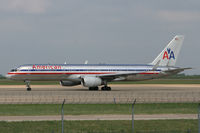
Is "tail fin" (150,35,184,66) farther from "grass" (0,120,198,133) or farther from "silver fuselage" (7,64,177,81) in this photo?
"grass" (0,120,198,133)

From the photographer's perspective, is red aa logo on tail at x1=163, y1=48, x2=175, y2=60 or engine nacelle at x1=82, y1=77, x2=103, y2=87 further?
red aa logo on tail at x1=163, y1=48, x2=175, y2=60

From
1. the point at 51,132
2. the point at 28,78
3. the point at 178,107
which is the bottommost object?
the point at 51,132

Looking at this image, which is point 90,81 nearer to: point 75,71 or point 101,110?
point 75,71

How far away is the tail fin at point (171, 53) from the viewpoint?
62.5 metres

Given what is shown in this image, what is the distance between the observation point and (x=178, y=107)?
31.0 metres

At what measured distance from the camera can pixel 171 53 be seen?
62.9 metres

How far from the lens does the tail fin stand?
62.5m

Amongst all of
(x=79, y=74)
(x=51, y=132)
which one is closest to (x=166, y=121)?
(x=51, y=132)

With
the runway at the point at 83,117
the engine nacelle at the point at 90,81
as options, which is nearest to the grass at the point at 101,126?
the runway at the point at 83,117

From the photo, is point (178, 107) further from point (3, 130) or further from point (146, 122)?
point (3, 130)

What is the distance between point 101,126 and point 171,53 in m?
44.6

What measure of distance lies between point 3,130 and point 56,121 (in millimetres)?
3779

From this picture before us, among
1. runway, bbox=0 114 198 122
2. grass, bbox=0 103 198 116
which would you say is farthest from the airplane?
runway, bbox=0 114 198 122

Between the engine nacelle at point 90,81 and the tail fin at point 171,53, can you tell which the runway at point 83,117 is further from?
the tail fin at point 171,53
